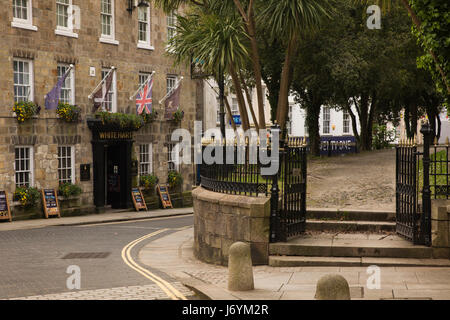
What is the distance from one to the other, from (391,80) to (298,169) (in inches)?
625

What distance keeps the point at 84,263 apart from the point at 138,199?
15.1 m

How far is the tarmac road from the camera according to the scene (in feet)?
35.0

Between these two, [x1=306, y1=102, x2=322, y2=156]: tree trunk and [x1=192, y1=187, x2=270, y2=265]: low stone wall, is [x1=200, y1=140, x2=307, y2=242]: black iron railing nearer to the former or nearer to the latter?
[x1=192, y1=187, x2=270, y2=265]: low stone wall

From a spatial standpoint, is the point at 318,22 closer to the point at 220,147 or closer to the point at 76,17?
the point at 220,147

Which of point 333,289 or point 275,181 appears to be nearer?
point 333,289

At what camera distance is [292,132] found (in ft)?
189

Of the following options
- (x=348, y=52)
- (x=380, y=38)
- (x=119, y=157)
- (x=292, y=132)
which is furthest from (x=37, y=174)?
(x=292, y=132)

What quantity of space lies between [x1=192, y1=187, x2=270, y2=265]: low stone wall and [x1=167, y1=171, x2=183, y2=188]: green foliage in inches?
666

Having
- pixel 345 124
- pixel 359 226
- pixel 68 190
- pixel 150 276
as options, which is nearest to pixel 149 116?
pixel 68 190

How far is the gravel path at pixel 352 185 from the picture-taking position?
15.9 metres

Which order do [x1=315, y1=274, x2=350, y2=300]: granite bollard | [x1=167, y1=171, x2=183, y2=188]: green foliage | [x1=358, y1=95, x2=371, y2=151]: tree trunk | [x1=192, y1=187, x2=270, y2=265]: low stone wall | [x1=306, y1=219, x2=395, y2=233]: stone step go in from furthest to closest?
1. [x1=358, y1=95, x2=371, y2=151]: tree trunk
2. [x1=167, y1=171, x2=183, y2=188]: green foliage
3. [x1=306, y1=219, x2=395, y2=233]: stone step
4. [x1=192, y1=187, x2=270, y2=265]: low stone wall
5. [x1=315, y1=274, x2=350, y2=300]: granite bollard

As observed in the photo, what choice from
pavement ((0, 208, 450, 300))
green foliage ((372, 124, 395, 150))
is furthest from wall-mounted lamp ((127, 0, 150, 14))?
green foliage ((372, 124, 395, 150))

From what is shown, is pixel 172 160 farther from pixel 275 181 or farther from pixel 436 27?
pixel 436 27

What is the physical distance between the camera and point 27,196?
2412cm
